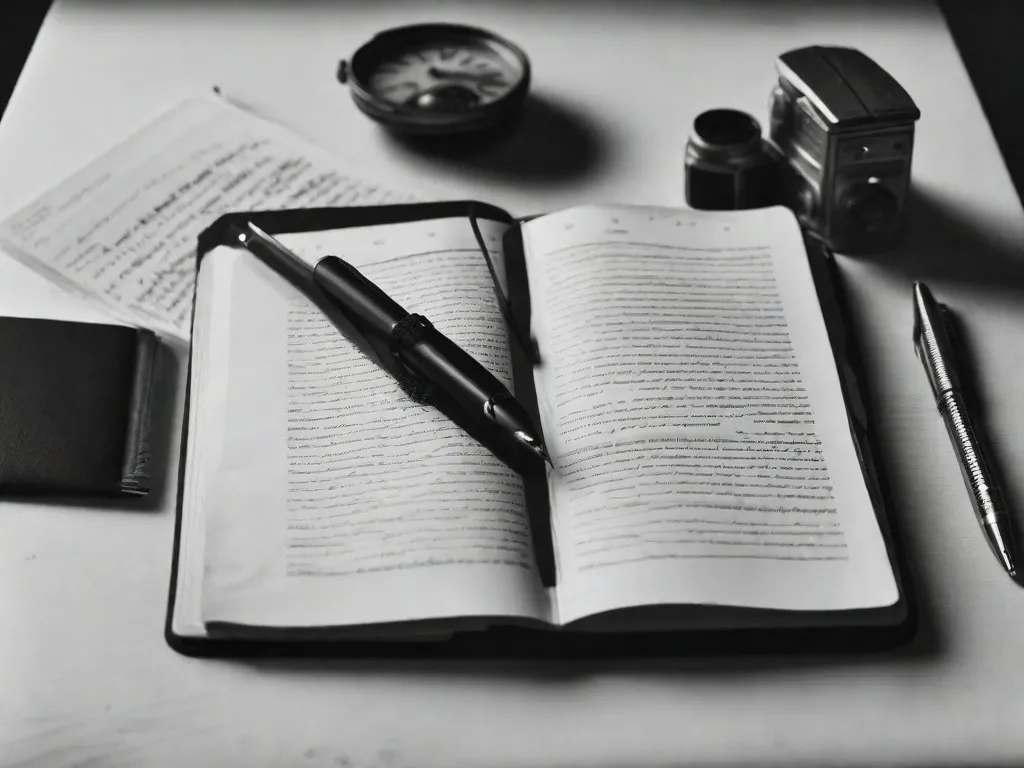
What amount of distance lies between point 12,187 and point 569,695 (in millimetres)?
687

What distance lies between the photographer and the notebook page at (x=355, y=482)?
63cm

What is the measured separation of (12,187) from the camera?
0.96 metres

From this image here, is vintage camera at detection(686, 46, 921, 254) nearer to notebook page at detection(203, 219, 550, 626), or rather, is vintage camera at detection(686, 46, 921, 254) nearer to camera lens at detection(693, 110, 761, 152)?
camera lens at detection(693, 110, 761, 152)

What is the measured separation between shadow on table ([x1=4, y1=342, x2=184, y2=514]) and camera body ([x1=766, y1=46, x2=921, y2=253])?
0.52 m

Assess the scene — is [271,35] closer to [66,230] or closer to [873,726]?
[66,230]

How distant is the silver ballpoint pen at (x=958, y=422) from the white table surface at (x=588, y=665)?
0.01 meters

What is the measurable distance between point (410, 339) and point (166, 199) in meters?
0.33

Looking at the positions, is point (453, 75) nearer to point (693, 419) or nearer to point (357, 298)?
point (357, 298)

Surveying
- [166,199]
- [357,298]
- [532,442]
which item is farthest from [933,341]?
[166,199]

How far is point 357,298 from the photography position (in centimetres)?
78

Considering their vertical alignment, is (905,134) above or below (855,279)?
above

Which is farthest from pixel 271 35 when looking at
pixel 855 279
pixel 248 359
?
pixel 855 279

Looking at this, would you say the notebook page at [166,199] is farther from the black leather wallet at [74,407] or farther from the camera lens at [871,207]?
the camera lens at [871,207]

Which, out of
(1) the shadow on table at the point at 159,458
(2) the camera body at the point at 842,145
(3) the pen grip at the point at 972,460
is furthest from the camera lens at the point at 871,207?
(1) the shadow on table at the point at 159,458
